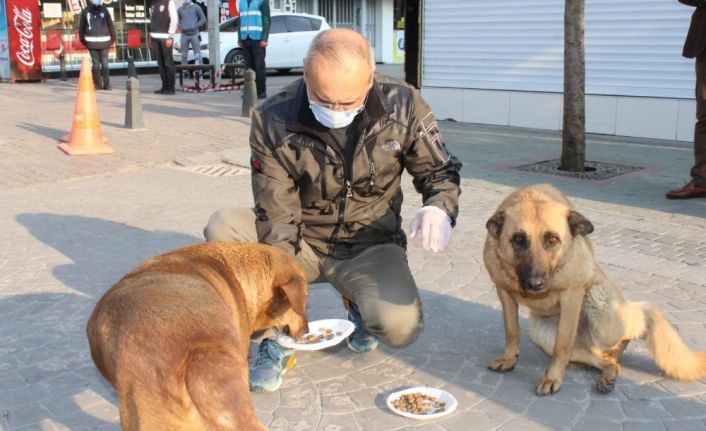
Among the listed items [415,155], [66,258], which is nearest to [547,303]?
[415,155]

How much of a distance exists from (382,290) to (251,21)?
43.5 ft

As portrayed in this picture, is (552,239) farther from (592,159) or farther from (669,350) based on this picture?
(592,159)

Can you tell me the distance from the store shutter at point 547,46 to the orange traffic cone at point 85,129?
6408mm

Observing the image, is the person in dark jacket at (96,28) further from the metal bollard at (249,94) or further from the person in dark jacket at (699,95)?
the person in dark jacket at (699,95)

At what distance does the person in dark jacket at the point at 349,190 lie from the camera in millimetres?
3949

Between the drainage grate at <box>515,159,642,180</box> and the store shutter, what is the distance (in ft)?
8.18

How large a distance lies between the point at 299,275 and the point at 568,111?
674 centimetres

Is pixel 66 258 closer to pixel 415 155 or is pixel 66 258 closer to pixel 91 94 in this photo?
pixel 415 155

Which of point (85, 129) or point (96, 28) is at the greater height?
point (96, 28)

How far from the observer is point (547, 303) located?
155 inches

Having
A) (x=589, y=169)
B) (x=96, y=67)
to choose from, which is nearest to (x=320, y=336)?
(x=589, y=169)

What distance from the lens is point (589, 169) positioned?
9.48 m

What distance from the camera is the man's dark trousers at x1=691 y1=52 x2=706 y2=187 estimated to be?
25.4 feet

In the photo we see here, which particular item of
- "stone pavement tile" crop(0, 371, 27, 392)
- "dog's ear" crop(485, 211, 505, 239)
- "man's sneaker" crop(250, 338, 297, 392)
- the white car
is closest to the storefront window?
the white car
